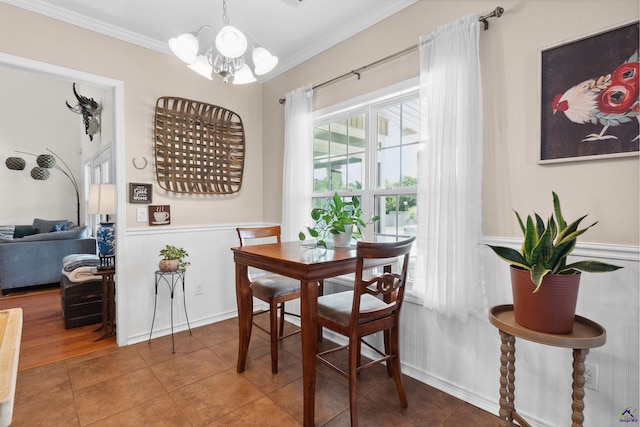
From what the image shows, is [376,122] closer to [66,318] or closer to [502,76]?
[502,76]

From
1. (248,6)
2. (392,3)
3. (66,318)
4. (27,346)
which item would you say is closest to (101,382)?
(27,346)

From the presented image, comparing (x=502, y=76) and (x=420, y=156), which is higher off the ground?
(x=502, y=76)

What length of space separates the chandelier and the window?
3.14 ft

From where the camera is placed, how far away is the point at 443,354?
1990 millimetres

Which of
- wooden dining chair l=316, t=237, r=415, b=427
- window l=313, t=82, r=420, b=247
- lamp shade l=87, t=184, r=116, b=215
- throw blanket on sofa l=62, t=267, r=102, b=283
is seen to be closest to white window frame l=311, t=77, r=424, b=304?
window l=313, t=82, r=420, b=247

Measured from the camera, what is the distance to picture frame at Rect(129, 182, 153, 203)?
2697mm

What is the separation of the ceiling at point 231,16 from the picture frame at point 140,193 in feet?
4.05

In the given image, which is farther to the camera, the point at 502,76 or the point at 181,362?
the point at 181,362

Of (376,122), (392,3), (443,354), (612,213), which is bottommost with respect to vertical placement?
(443,354)

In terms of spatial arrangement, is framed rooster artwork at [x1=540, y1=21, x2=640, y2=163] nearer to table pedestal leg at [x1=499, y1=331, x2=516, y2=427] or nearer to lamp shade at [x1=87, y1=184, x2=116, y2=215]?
table pedestal leg at [x1=499, y1=331, x2=516, y2=427]

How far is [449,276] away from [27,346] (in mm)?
3393

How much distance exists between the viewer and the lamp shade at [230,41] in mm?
1541

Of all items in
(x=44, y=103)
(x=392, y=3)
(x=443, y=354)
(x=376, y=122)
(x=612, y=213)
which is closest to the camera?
(x=612, y=213)

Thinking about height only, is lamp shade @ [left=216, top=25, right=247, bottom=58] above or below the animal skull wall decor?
below
